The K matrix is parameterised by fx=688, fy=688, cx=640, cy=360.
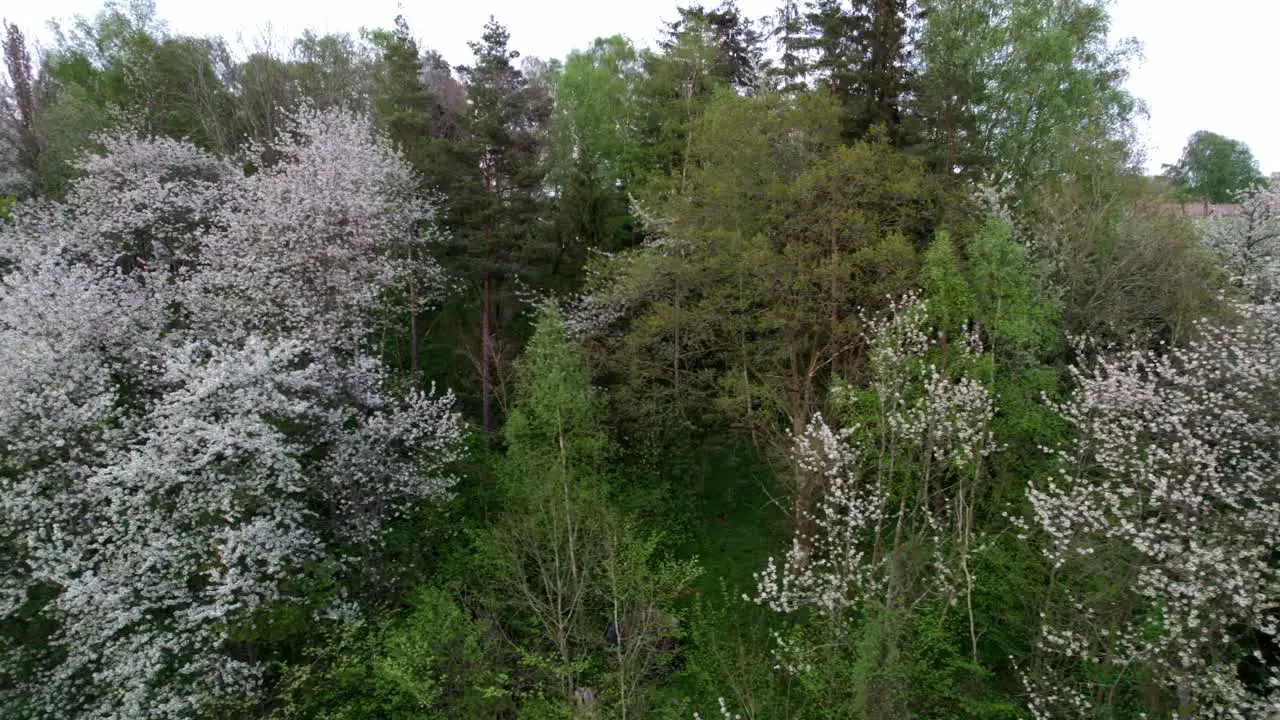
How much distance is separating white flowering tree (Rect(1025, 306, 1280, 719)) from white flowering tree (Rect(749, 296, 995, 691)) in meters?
2.16

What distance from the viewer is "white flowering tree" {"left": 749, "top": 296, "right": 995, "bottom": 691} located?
14430 millimetres

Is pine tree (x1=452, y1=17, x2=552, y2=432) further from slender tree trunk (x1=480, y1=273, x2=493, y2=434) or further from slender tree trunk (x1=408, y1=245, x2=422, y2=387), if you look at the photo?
slender tree trunk (x1=408, y1=245, x2=422, y2=387)

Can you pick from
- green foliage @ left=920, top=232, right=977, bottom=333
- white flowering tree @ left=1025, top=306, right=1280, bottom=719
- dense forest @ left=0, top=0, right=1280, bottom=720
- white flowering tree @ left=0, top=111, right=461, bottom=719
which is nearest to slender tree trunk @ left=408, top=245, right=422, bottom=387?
dense forest @ left=0, top=0, right=1280, bottom=720

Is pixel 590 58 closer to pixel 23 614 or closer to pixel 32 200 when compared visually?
pixel 32 200

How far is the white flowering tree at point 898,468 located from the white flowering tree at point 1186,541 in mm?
2159

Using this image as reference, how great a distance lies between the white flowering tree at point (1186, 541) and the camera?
36.7 ft

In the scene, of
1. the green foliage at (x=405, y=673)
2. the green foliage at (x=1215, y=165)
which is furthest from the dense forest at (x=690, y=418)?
the green foliage at (x=1215, y=165)

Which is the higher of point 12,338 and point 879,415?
point 12,338

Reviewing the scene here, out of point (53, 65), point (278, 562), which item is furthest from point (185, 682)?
point (53, 65)

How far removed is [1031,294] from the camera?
61.3 ft

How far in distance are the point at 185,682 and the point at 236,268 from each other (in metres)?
12.4

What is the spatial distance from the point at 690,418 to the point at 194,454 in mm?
13756

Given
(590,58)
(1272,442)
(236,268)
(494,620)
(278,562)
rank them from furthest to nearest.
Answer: (590,58) → (236,268) → (494,620) → (278,562) → (1272,442)

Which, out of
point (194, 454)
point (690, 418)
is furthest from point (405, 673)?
point (690, 418)
